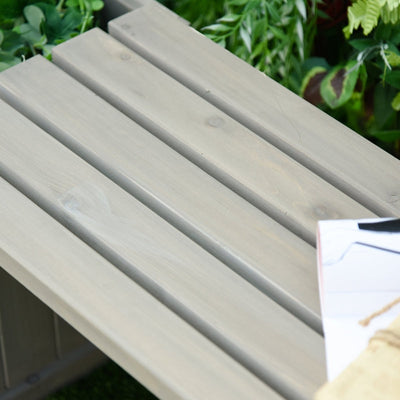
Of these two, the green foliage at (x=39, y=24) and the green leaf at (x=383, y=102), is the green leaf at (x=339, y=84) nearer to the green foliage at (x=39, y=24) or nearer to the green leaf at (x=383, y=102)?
the green leaf at (x=383, y=102)

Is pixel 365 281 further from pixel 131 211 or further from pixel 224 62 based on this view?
pixel 224 62

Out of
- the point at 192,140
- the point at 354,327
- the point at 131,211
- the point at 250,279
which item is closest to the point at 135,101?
the point at 192,140

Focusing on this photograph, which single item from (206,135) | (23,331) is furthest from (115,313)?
(23,331)

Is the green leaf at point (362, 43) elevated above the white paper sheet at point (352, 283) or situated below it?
below

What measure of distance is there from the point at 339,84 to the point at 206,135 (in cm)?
46

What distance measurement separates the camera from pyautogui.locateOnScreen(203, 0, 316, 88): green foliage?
155cm

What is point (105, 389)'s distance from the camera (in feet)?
6.04

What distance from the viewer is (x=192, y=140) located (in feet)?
3.99

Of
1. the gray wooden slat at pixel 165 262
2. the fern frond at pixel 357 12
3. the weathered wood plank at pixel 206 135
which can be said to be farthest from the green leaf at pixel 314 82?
the gray wooden slat at pixel 165 262

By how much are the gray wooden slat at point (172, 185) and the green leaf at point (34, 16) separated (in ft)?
0.66

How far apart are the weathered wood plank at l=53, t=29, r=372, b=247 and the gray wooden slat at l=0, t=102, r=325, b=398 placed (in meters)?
0.13

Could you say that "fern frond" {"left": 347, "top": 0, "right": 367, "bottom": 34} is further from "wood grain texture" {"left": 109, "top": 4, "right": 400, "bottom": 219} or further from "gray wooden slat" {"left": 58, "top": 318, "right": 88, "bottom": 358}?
"gray wooden slat" {"left": 58, "top": 318, "right": 88, "bottom": 358}

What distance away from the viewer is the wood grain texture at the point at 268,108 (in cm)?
119

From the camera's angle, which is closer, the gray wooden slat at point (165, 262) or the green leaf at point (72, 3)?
the gray wooden slat at point (165, 262)
